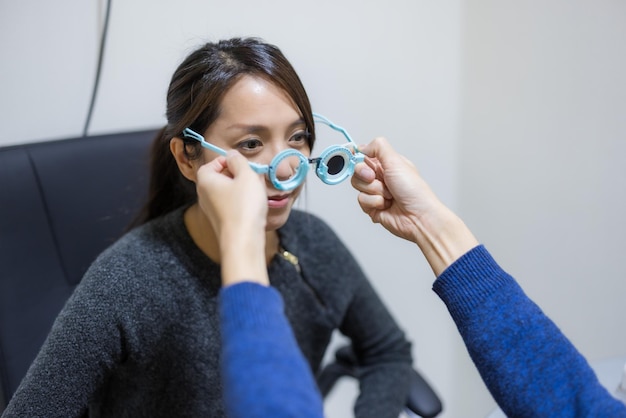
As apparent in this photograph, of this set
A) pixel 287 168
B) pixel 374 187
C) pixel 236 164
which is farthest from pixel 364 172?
pixel 236 164

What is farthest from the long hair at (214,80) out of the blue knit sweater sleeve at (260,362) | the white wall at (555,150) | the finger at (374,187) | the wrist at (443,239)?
the white wall at (555,150)

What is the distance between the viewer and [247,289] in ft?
1.94

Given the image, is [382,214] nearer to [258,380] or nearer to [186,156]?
[186,156]

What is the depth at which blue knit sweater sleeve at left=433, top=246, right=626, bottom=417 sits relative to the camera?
0.67 metres

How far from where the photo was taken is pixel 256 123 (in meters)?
0.84

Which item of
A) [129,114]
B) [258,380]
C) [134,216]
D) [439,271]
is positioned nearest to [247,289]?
[258,380]

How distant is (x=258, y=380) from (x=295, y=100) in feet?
1.56

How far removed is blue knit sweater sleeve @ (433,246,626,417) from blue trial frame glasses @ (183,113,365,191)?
0.24m

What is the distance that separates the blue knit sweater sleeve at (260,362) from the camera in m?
0.54

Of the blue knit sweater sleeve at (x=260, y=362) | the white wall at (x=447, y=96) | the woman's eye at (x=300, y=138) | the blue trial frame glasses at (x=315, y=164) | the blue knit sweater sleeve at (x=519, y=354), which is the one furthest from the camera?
the white wall at (x=447, y=96)

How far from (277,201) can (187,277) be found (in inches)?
8.2

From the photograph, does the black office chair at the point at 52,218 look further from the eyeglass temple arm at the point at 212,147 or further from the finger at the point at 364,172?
the finger at the point at 364,172

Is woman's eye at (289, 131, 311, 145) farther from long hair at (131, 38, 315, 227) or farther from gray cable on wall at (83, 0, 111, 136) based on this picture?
gray cable on wall at (83, 0, 111, 136)

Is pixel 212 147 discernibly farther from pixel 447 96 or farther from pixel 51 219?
pixel 447 96
